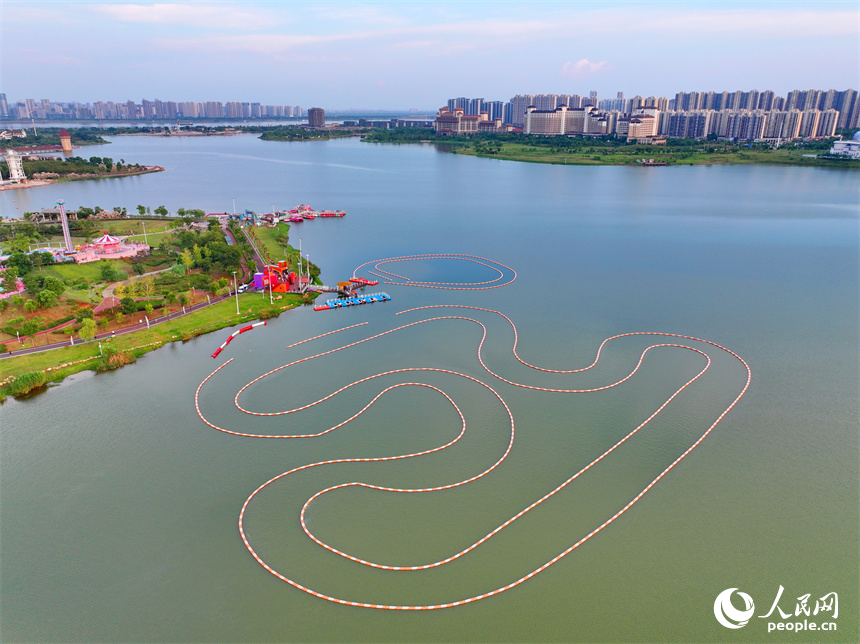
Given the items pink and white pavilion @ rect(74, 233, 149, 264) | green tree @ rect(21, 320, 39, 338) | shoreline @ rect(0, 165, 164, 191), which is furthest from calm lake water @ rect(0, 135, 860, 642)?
shoreline @ rect(0, 165, 164, 191)

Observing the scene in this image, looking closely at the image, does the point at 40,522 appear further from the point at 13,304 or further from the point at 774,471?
the point at 774,471

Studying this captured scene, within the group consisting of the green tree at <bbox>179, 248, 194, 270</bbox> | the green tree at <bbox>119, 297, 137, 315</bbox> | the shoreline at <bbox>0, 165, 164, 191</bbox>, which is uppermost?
the shoreline at <bbox>0, 165, 164, 191</bbox>

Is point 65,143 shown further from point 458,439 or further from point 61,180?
point 458,439

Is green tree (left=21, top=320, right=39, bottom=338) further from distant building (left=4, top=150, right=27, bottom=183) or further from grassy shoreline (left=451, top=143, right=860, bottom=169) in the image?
grassy shoreline (left=451, top=143, right=860, bottom=169)

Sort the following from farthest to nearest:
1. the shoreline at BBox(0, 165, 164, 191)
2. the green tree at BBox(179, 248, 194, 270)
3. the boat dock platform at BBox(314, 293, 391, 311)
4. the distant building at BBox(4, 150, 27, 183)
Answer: the distant building at BBox(4, 150, 27, 183) < the shoreline at BBox(0, 165, 164, 191) < the green tree at BBox(179, 248, 194, 270) < the boat dock platform at BBox(314, 293, 391, 311)

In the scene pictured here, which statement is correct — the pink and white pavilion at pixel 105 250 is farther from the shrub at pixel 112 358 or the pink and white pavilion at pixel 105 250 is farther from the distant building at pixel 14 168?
the distant building at pixel 14 168

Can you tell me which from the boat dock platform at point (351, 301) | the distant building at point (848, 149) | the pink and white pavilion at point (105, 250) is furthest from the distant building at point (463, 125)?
the boat dock platform at point (351, 301)
